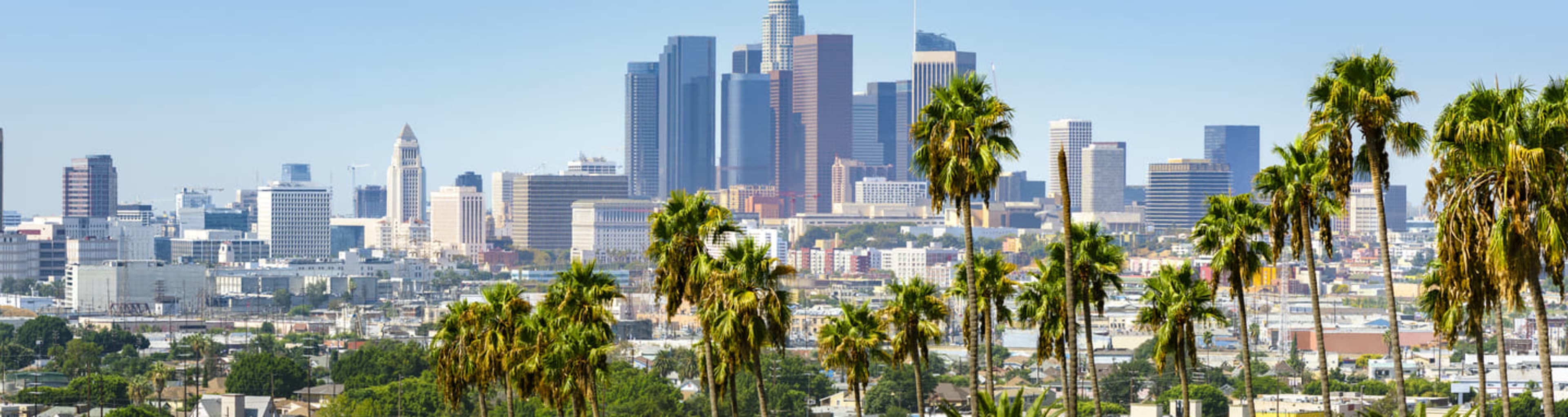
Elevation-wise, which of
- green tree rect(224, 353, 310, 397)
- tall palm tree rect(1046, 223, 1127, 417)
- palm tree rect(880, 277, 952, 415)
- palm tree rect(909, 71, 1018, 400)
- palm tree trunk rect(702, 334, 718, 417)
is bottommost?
green tree rect(224, 353, 310, 397)

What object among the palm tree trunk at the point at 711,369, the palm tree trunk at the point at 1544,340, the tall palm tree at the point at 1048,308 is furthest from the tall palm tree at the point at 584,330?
the palm tree trunk at the point at 1544,340


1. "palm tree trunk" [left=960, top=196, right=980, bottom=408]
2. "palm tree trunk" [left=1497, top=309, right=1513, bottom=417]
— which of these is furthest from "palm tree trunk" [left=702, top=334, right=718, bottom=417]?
"palm tree trunk" [left=1497, top=309, right=1513, bottom=417]

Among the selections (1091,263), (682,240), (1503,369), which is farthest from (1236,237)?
(682,240)

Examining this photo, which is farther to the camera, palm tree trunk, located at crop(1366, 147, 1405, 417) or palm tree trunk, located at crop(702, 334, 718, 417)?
palm tree trunk, located at crop(702, 334, 718, 417)

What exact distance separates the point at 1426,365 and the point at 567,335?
16061 centimetres

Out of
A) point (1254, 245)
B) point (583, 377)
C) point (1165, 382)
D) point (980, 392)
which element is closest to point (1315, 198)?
point (1254, 245)

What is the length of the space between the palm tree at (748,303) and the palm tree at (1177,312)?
7285 millimetres

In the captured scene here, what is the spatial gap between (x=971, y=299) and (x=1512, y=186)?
1098cm

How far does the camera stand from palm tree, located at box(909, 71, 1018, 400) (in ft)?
103

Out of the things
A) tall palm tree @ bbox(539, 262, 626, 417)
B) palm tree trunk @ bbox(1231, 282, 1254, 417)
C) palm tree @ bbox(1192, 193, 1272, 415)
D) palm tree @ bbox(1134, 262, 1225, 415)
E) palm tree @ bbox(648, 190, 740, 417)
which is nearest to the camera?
palm tree @ bbox(648, 190, 740, 417)

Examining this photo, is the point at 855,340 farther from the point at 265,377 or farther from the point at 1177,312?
the point at 265,377

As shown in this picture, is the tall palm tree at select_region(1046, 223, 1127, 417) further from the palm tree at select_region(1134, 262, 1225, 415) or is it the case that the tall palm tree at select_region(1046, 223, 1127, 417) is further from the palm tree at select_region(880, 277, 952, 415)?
the palm tree at select_region(880, 277, 952, 415)

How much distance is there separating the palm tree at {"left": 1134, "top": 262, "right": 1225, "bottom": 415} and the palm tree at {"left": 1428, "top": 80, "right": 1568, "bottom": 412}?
11259mm

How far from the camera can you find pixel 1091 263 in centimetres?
3681
